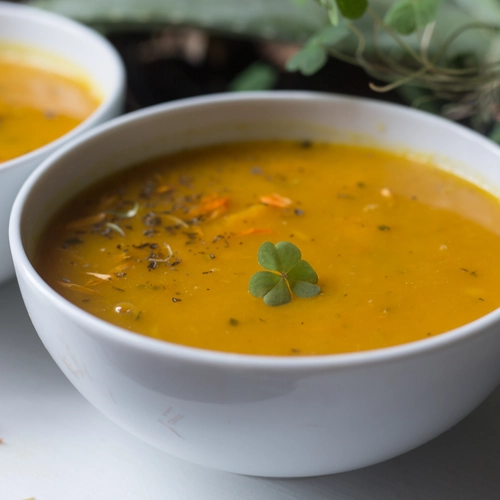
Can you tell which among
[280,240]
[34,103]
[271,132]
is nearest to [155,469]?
[280,240]

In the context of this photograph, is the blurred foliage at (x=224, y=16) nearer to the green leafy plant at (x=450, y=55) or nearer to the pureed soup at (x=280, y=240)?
the green leafy plant at (x=450, y=55)

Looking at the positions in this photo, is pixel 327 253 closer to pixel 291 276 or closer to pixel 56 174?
pixel 291 276

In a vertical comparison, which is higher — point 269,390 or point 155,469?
point 269,390

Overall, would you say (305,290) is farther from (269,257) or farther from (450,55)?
(450,55)

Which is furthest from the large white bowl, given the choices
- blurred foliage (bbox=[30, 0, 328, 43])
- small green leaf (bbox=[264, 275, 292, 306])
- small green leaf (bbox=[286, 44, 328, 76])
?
blurred foliage (bbox=[30, 0, 328, 43])

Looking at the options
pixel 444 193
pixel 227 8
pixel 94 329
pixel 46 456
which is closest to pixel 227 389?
pixel 94 329

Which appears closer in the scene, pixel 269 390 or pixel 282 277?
pixel 269 390

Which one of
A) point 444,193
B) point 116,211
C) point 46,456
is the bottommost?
point 46,456

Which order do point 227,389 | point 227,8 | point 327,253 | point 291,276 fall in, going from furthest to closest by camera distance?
point 227,8 → point 327,253 → point 291,276 → point 227,389
